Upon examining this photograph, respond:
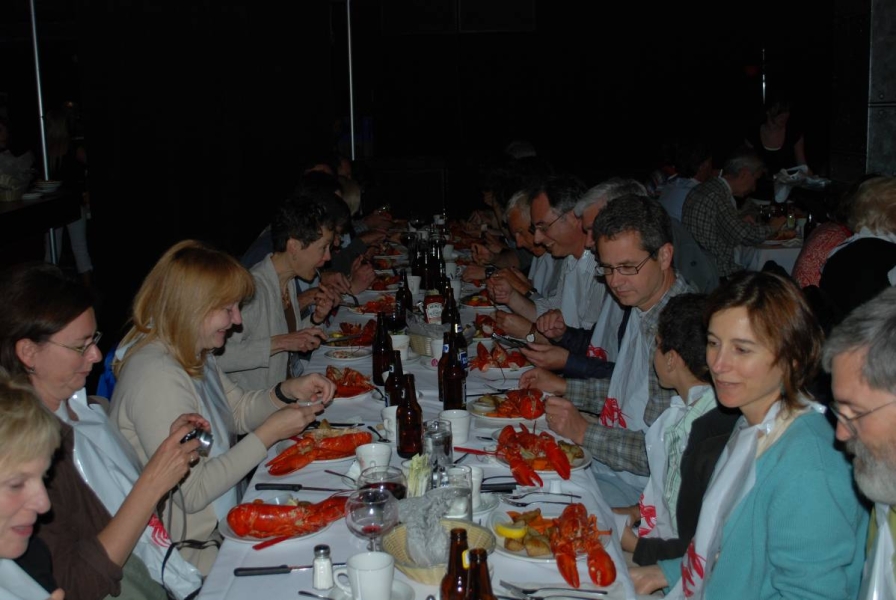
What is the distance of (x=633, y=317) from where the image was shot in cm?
337

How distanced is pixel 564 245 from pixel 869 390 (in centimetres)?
298

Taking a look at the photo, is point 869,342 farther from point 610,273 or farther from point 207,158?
point 207,158

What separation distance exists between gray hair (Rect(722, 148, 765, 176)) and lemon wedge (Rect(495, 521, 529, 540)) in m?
5.80

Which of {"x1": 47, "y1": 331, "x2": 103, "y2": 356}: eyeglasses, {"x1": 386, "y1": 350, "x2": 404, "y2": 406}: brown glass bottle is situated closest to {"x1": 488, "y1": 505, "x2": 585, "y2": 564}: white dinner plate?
{"x1": 386, "y1": 350, "x2": 404, "y2": 406}: brown glass bottle

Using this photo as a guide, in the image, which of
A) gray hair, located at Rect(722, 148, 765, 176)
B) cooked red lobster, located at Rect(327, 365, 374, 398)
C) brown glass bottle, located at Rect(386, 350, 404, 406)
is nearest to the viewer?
brown glass bottle, located at Rect(386, 350, 404, 406)

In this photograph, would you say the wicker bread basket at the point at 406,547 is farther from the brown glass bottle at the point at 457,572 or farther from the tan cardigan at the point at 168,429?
the tan cardigan at the point at 168,429

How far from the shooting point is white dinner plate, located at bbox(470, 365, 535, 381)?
3.68 meters

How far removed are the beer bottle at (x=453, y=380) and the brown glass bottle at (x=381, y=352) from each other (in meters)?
0.46

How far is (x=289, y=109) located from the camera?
8945mm

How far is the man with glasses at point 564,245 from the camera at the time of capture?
457 centimetres

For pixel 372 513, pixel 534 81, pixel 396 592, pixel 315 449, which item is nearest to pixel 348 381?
pixel 315 449

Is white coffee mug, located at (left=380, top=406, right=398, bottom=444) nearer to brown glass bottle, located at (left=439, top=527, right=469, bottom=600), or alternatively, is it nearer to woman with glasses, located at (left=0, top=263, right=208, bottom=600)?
woman with glasses, located at (left=0, top=263, right=208, bottom=600)

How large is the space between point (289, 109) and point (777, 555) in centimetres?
774

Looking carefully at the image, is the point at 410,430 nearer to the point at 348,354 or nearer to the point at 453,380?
the point at 453,380
